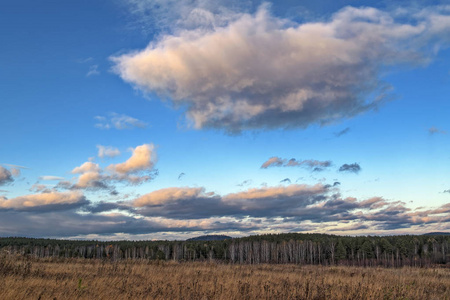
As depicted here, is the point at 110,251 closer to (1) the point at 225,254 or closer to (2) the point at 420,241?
(1) the point at 225,254

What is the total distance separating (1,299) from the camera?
29.3ft

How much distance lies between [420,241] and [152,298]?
16275 centimetres

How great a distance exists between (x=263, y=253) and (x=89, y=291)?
14613 cm

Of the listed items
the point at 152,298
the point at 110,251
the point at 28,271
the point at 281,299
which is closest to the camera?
the point at 152,298

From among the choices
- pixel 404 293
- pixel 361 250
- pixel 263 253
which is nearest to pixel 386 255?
pixel 361 250

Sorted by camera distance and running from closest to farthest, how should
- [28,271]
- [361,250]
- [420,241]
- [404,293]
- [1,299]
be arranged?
[1,299] → [404,293] → [28,271] → [361,250] → [420,241]

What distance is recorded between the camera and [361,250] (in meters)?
124

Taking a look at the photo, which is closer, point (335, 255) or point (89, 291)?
point (89, 291)

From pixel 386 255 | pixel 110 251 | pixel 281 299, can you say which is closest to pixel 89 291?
pixel 281 299

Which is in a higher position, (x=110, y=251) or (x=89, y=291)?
(x=89, y=291)

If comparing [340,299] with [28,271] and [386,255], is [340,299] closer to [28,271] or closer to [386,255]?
[28,271]

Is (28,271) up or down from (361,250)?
up

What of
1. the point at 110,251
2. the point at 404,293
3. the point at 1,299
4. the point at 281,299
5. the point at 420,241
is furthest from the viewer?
the point at 110,251

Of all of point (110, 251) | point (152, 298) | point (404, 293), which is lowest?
point (110, 251)
